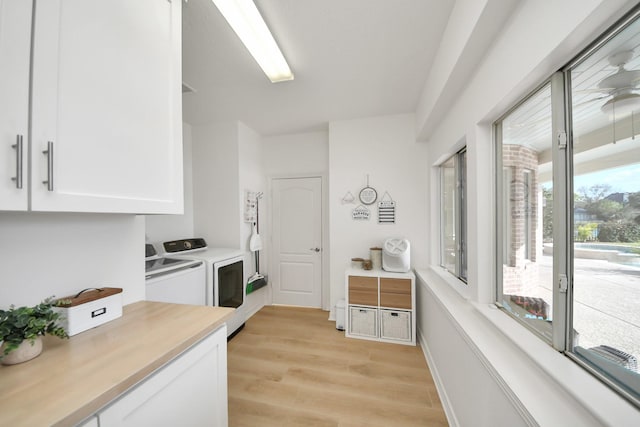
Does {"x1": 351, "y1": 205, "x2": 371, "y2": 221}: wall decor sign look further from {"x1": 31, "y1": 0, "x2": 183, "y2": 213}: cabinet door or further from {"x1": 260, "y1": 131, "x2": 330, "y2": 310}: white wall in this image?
{"x1": 31, "y1": 0, "x2": 183, "y2": 213}: cabinet door

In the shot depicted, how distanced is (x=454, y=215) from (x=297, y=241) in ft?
7.08

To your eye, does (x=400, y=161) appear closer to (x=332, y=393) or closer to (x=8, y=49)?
(x=332, y=393)

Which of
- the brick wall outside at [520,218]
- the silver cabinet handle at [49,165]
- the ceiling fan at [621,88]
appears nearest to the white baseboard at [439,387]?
the brick wall outside at [520,218]

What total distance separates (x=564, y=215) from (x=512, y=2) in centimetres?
92

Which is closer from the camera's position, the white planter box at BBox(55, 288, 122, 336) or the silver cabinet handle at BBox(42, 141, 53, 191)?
the silver cabinet handle at BBox(42, 141, 53, 191)

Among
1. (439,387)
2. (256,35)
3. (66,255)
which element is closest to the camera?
(66,255)

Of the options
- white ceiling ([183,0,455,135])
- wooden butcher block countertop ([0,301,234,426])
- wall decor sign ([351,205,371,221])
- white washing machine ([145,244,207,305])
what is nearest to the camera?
wooden butcher block countertop ([0,301,234,426])

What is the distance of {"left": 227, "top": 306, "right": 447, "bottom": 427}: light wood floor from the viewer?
1.58 meters

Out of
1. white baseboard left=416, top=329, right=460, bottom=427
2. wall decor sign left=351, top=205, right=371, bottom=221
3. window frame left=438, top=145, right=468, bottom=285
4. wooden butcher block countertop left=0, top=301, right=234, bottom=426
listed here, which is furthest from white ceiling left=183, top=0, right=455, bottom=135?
white baseboard left=416, top=329, right=460, bottom=427

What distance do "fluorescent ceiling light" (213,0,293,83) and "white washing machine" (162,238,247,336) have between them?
185 cm

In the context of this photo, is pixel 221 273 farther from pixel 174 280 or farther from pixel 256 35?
pixel 256 35

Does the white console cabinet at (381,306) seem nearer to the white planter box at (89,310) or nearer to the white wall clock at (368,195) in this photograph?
the white wall clock at (368,195)

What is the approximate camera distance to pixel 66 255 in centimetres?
99

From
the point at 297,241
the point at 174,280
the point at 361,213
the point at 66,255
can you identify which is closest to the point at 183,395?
the point at 66,255
